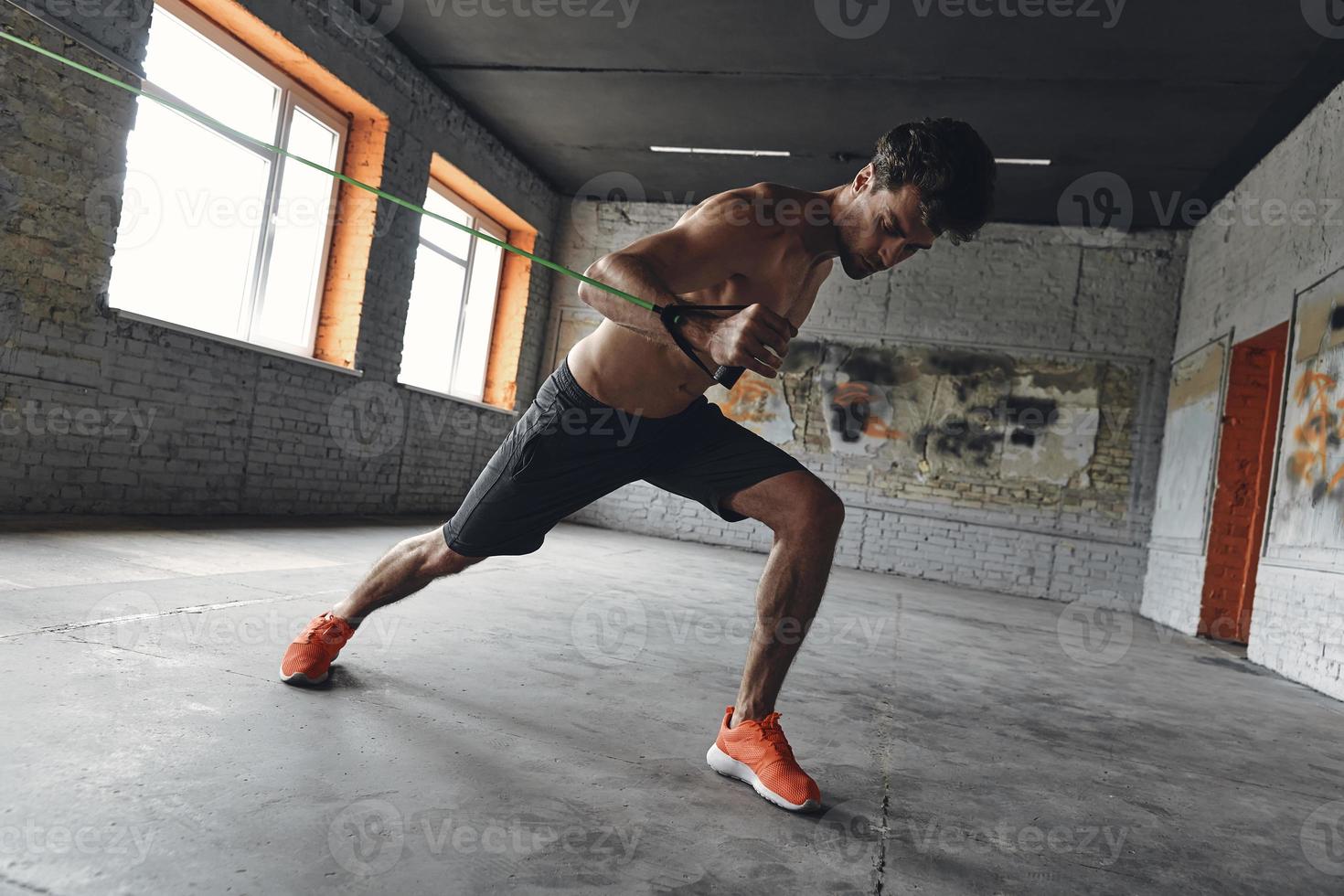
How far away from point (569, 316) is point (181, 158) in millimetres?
5037

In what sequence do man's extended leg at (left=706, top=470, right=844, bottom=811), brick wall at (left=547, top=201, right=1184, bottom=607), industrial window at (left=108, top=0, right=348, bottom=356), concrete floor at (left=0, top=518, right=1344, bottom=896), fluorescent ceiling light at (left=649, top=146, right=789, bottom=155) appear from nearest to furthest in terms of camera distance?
concrete floor at (left=0, top=518, right=1344, bottom=896) → man's extended leg at (left=706, top=470, right=844, bottom=811) → industrial window at (left=108, top=0, right=348, bottom=356) → fluorescent ceiling light at (left=649, top=146, right=789, bottom=155) → brick wall at (left=547, top=201, right=1184, bottom=607)

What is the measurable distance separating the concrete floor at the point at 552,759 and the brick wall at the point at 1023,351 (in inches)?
178

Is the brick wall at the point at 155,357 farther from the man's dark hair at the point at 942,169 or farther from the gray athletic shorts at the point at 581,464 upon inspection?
the man's dark hair at the point at 942,169

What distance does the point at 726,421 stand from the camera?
223 centimetres

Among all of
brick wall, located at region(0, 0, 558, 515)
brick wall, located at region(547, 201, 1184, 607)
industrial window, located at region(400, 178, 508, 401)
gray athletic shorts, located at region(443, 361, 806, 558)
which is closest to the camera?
gray athletic shorts, located at region(443, 361, 806, 558)

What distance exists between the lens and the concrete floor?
1379 millimetres

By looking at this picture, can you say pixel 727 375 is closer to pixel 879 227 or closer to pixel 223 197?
pixel 879 227

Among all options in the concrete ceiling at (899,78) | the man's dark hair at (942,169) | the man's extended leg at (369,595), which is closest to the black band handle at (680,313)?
Result: the man's dark hair at (942,169)

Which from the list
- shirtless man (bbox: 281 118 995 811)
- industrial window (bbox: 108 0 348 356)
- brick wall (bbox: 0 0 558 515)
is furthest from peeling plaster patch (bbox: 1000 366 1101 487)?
shirtless man (bbox: 281 118 995 811)

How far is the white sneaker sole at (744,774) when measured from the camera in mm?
1787

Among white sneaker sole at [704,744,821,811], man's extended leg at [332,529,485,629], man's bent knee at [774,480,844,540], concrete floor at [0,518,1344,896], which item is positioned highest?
man's bent knee at [774,480,844,540]

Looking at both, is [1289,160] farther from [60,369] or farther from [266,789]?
[60,369]

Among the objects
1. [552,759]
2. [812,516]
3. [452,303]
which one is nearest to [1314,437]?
[812,516]

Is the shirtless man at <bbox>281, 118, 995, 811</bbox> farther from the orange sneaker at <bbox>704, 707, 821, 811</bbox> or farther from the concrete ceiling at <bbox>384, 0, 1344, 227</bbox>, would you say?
the concrete ceiling at <bbox>384, 0, 1344, 227</bbox>
